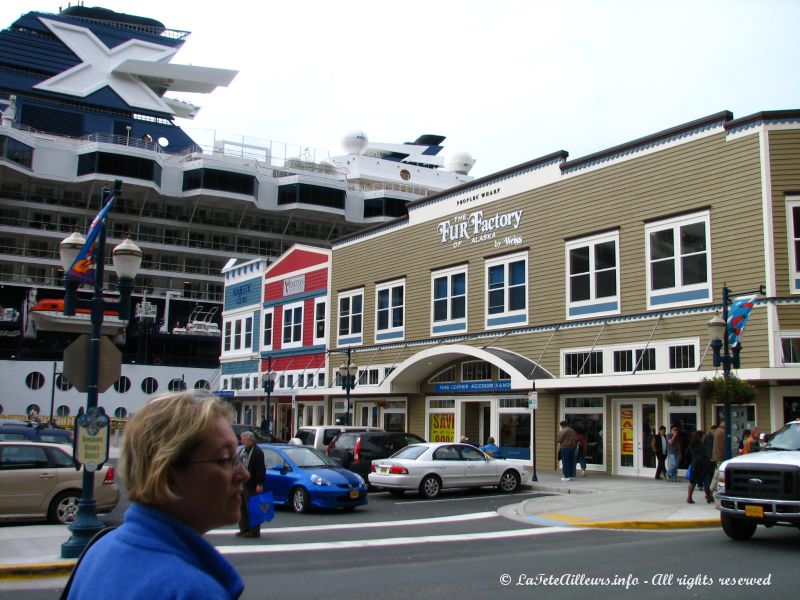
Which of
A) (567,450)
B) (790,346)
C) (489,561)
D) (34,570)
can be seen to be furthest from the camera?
(567,450)

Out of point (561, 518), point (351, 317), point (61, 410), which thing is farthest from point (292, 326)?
point (561, 518)

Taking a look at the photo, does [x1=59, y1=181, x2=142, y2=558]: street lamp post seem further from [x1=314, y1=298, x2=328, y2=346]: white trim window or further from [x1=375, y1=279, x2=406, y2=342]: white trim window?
[x1=314, y1=298, x2=328, y2=346]: white trim window

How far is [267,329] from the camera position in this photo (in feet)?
150

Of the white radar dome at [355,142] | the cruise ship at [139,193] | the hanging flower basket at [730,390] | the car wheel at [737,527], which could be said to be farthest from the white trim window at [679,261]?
the white radar dome at [355,142]

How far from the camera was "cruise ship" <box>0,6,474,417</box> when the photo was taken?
215ft

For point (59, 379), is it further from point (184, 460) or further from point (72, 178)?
point (184, 460)

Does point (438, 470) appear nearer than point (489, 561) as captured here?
No

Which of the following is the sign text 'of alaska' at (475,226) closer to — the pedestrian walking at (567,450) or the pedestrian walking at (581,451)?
the pedestrian walking at (581,451)

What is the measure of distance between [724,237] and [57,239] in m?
58.7

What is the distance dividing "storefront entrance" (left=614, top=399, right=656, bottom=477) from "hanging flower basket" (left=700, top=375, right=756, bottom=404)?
5.24 meters

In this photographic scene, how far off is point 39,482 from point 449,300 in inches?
771

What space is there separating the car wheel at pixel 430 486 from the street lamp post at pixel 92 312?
31.1ft

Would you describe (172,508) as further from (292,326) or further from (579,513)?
(292,326)

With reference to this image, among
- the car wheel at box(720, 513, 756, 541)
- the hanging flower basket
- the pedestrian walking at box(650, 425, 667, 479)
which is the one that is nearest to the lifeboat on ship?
the pedestrian walking at box(650, 425, 667, 479)
